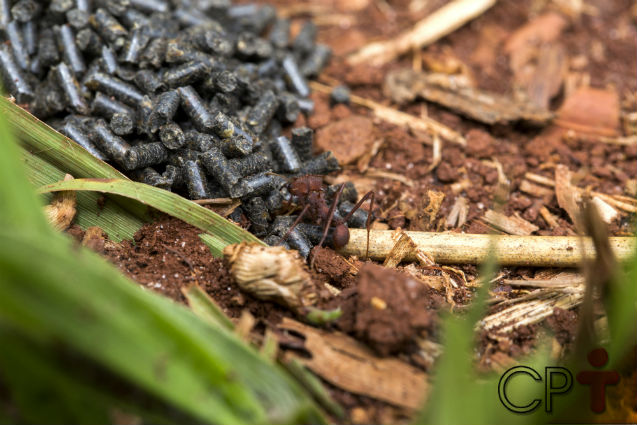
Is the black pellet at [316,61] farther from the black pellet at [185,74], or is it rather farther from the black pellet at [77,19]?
the black pellet at [77,19]

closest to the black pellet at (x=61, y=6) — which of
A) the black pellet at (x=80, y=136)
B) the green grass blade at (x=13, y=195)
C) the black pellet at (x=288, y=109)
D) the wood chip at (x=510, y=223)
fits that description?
the black pellet at (x=80, y=136)

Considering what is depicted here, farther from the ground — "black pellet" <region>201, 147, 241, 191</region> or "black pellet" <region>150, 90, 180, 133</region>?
"black pellet" <region>150, 90, 180, 133</region>

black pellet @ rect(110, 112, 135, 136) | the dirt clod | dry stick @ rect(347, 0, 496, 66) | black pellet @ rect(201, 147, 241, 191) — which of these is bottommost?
the dirt clod

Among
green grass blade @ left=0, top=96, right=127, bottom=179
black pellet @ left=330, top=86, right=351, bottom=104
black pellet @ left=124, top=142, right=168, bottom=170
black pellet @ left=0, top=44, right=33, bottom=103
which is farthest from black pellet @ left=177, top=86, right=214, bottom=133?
black pellet @ left=330, top=86, right=351, bottom=104

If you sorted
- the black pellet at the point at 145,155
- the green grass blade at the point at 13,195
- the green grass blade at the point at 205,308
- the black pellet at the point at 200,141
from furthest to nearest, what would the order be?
the black pellet at the point at 200,141, the black pellet at the point at 145,155, the green grass blade at the point at 205,308, the green grass blade at the point at 13,195

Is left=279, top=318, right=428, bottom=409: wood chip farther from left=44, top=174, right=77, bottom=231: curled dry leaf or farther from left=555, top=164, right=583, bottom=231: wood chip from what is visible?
left=555, top=164, right=583, bottom=231: wood chip

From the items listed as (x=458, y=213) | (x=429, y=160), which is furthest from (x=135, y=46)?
(x=458, y=213)

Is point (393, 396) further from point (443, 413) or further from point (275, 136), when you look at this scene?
point (275, 136)
